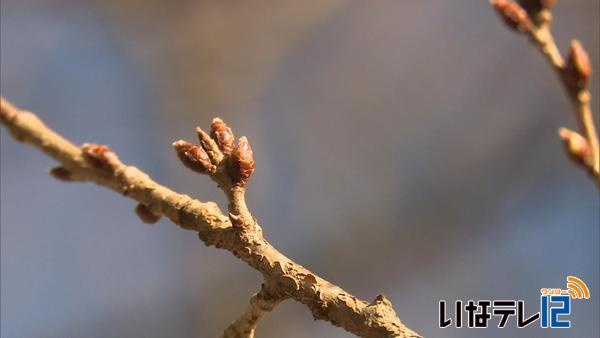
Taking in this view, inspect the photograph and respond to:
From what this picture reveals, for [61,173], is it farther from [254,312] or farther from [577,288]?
[577,288]

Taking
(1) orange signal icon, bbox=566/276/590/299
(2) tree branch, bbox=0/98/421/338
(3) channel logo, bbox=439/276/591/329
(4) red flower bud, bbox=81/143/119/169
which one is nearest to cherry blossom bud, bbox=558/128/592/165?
(2) tree branch, bbox=0/98/421/338

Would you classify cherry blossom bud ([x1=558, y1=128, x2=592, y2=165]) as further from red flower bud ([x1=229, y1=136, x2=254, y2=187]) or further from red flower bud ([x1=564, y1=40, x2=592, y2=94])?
red flower bud ([x1=229, y1=136, x2=254, y2=187])

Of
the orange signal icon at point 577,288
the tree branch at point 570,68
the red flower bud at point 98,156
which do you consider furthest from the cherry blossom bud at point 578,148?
the orange signal icon at point 577,288

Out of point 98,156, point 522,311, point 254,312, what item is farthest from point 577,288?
point 98,156

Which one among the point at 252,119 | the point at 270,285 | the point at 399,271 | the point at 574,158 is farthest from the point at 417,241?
the point at 574,158

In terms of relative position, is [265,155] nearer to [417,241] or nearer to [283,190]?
[283,190]

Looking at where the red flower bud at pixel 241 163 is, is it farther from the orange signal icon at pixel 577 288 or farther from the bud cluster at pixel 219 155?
the orange signal icon at pixel 577 288
